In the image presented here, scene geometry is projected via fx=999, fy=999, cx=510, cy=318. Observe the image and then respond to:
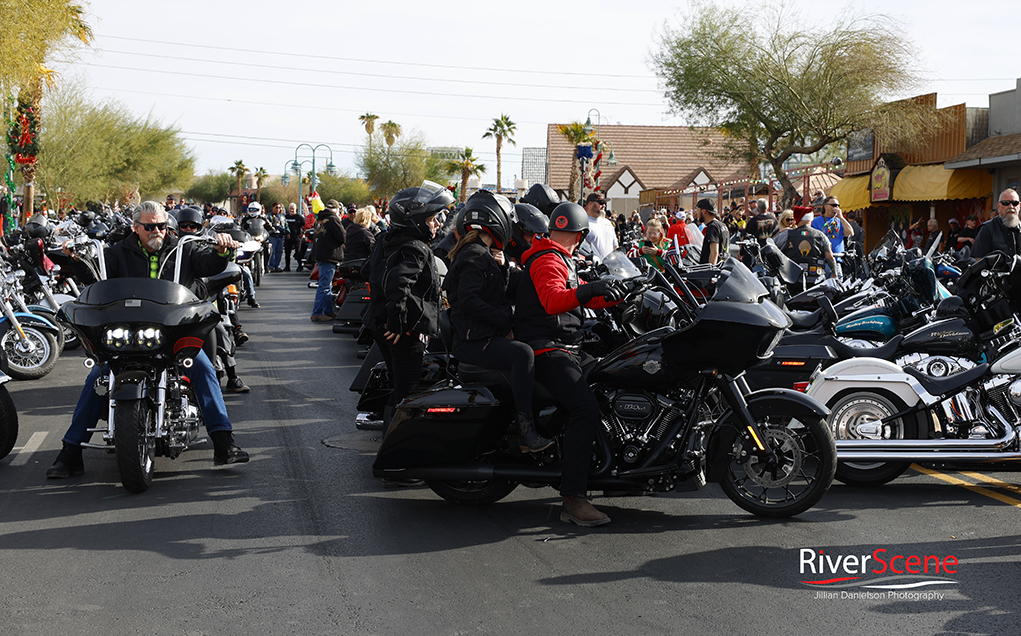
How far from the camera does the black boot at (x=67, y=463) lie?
21.5 feet

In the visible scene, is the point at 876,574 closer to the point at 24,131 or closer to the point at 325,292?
the point at 325,292

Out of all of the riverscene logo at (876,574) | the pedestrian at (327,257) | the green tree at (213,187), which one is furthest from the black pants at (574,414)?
the green tree at (213,187)

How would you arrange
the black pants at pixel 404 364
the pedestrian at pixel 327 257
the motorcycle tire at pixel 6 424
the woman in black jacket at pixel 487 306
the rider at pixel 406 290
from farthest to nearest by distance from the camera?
the pedestrian at pixel 327 257
the motorcycle tire at pixel 6 424
the black pants at pixel 404 364
the rider at pixel 406 290
the woman in black jacket at pixel 487 306

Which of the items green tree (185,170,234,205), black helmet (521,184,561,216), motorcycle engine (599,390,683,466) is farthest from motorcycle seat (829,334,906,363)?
green tree (185,170,234,205)

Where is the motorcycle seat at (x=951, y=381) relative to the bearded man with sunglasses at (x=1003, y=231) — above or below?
below

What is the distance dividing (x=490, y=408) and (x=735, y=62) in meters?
30.3

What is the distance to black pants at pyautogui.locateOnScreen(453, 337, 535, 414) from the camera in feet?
17.7

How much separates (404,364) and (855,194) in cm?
2765

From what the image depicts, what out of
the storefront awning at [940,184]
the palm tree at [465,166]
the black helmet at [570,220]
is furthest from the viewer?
the palm tree at [465,166]

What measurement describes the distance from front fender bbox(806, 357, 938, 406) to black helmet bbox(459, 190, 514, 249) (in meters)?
2.23

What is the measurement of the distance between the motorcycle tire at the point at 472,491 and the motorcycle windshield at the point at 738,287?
66.5 inches

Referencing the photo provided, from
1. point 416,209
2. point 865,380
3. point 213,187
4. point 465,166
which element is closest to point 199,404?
point 416,209

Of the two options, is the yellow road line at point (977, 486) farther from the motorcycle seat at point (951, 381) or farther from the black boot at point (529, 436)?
the black boot at point (529, 436)

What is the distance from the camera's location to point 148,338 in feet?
19.9
